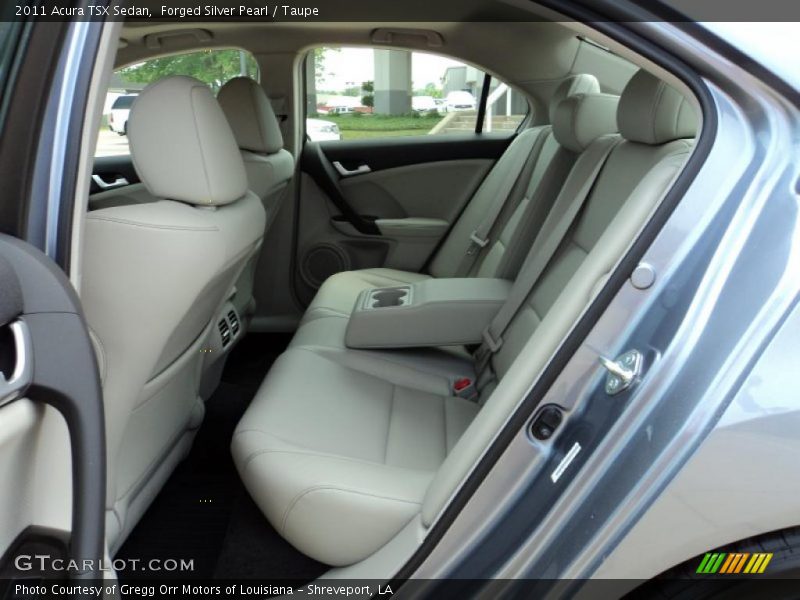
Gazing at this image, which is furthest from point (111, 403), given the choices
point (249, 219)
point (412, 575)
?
point (412, 575)

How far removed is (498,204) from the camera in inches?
108

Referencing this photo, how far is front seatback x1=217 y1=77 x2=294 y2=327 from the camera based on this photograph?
2580mm

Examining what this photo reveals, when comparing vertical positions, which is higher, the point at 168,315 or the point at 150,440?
the point at 168,315

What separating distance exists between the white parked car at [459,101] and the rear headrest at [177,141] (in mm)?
1834

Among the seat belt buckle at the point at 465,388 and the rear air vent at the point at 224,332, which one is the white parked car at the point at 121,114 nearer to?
the rear air vent at the point at 224,332

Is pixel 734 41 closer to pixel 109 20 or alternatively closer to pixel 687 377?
pixel 687 377

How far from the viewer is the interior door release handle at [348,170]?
10.9 feet

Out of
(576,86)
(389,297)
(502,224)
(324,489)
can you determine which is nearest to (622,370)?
(324,489)

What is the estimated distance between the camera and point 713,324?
916 millimetres

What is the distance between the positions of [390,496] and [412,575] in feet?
0.63

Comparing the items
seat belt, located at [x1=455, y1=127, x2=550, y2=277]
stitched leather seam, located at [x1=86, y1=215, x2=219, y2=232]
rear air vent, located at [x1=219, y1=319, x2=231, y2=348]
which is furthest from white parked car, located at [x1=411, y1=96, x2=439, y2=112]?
stitched leather seam, located at [x1=86, y1=215, x2=219, y2=232]

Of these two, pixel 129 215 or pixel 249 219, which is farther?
pixel 249 219

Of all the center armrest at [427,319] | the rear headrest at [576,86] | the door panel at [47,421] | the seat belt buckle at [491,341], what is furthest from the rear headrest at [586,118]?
the door panel at [47,421]

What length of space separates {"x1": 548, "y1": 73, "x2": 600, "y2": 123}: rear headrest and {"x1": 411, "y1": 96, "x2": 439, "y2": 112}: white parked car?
61 centimetres
